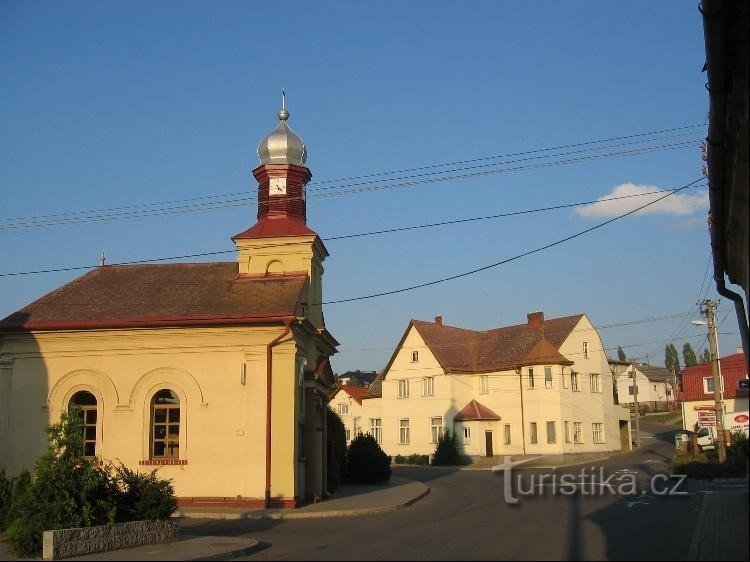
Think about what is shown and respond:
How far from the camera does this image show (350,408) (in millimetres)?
64688

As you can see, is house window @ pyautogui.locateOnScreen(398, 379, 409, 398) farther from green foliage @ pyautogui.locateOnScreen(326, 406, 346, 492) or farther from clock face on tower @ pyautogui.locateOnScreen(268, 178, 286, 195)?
clock face on tower @ pyautogui.locateOnScreen(268, 178, 286, 195)

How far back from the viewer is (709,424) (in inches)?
1268

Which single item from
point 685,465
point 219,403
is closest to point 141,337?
point 219,403

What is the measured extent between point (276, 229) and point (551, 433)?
1126 inches

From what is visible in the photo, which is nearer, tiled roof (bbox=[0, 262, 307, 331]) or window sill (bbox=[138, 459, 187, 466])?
window sill (bbox=[138, 459, 187, 466])

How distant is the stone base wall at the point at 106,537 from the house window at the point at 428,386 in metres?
38.8

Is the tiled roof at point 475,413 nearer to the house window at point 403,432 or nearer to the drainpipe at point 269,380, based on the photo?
the house window at point 403,432

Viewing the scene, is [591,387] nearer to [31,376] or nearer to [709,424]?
[709,424]

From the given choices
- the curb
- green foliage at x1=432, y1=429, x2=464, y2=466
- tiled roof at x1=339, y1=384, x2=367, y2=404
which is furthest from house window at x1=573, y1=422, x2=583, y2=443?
the curb

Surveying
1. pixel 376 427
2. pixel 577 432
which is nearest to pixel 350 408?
pixel 376 427

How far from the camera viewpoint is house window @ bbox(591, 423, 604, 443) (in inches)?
2078

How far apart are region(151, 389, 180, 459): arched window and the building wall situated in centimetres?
22

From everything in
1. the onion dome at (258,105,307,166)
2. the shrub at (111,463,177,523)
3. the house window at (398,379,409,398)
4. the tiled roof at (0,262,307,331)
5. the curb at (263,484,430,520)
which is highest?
the onion dome at (258,105,307,166)

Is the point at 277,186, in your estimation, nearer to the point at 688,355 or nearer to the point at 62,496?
the point at 62,496
